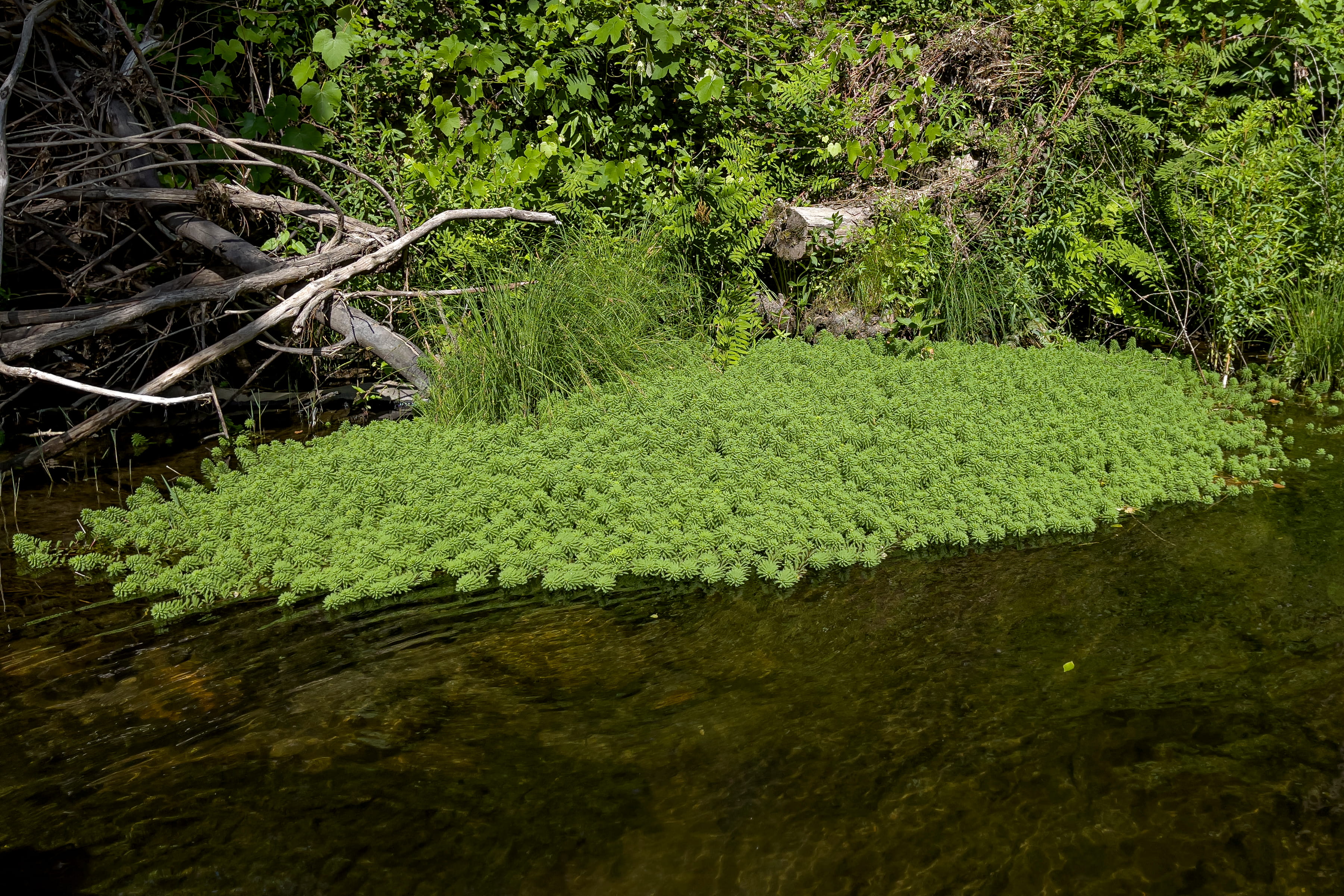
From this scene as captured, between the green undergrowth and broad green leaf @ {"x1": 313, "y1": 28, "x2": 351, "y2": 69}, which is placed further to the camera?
broad green leaf @ {"x1": 313, "y1": 28, "x2": 351, "y2": 69}

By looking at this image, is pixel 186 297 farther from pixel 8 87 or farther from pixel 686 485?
pixel 686 485

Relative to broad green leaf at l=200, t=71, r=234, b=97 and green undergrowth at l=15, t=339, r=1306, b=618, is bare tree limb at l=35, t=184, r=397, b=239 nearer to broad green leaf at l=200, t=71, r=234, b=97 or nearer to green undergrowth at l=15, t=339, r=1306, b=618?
broad green leaf at l=200, t=71, r=234, b=97

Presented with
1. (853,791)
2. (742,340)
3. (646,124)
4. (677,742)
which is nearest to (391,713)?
(677,742)

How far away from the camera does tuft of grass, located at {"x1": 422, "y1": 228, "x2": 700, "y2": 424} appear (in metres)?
5.62

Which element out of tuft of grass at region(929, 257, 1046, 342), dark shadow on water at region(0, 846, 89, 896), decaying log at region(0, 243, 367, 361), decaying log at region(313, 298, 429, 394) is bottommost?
dark shadow on water at region(0, 846, 89, 896)

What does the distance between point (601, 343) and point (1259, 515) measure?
3497 millimetres

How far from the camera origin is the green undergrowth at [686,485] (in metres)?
4.24

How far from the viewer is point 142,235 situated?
670cm

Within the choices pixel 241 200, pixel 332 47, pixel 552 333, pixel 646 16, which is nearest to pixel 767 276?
pixel 646 16

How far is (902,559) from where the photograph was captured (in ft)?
14.2

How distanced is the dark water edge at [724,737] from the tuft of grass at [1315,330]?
2.40 metres

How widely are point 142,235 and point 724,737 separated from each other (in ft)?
18.6

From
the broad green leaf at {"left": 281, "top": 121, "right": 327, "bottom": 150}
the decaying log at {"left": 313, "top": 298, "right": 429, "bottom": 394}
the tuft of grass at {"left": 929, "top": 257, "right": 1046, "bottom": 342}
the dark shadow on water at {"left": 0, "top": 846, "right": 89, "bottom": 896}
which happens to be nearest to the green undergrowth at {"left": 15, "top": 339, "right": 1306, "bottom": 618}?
the decaying log at {"left": 313, "top": 298, "right": 429, "bottom": 394}

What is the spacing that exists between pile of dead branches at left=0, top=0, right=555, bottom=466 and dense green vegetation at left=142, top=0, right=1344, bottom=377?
0.32 meters
